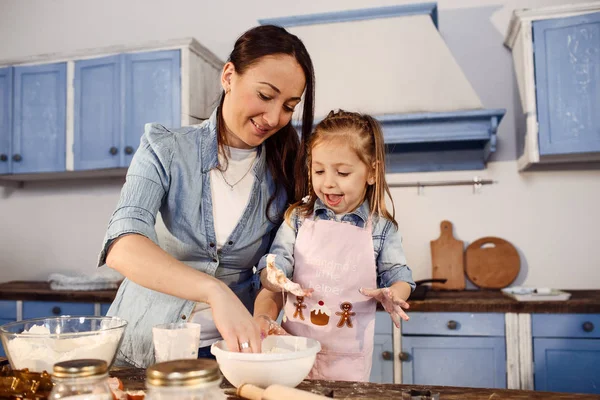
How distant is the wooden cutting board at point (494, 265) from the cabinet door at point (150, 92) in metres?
1.95

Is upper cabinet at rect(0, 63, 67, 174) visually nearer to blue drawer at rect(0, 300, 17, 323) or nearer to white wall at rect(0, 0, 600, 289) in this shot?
white wall at rect(0, 0, 600, 289)

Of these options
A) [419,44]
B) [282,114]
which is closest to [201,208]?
[282,114]

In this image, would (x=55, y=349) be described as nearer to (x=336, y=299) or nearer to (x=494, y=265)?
(x=336, y=299)

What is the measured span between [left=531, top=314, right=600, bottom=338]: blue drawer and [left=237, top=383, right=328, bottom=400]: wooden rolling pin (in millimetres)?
2105

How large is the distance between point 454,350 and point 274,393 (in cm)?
205

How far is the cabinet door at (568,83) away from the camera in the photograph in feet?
9.12

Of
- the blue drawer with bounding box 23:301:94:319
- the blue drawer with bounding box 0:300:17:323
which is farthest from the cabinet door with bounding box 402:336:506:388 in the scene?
the blue drawer with bounding box 0:300:17:323

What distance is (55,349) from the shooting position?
90 centimetres

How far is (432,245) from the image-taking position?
322 cm

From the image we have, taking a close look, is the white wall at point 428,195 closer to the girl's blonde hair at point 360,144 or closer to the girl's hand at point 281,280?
the girl's blonde hair at point 360,144

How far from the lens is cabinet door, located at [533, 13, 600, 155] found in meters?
2.78

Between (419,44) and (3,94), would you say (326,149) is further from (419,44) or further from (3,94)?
(3,94)

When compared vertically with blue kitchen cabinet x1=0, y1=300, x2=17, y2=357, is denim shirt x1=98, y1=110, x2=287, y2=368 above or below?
above

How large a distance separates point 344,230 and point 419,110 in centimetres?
161
